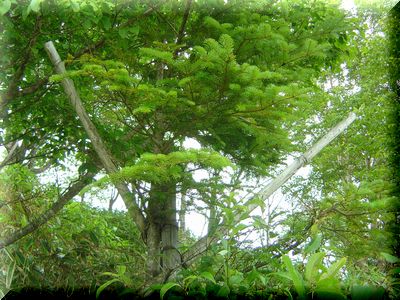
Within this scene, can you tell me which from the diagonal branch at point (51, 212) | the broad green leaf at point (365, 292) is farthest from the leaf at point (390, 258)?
the diagonal branch at point (51, 212)

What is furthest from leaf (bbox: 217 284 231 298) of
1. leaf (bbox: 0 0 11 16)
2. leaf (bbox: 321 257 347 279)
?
leaf (bbox: 0 0 11 16)

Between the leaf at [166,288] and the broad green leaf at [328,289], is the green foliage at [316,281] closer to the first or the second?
the broad green leaf at [328,289]

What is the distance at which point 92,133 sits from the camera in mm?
1524

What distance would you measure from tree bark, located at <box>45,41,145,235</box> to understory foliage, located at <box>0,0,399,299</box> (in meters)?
0.01

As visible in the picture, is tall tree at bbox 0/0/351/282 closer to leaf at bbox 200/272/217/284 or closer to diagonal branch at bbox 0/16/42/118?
diagonal branch at bbox 0/16/42/118

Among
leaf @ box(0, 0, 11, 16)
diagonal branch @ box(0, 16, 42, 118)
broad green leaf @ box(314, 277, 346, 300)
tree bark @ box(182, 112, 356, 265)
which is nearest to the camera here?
broad green leaf @ box(314, 277, 346, 300)

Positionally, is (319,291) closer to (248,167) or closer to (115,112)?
(248,167)

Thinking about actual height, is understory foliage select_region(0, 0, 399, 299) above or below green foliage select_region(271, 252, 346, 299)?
above

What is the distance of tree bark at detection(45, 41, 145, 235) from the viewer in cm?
146

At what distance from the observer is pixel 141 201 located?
1470 millimetres

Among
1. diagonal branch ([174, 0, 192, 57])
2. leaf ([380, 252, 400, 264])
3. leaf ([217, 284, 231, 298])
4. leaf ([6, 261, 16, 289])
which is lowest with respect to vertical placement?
leaf ([6, 261, 16, 289])

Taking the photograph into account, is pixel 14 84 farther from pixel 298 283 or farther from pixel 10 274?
pixel 298 283

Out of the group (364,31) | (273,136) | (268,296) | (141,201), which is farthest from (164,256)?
(364,31)

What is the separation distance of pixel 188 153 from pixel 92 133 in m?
0.57
